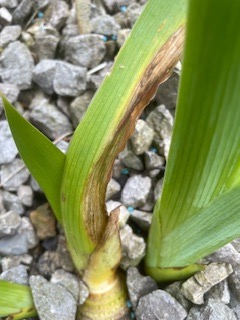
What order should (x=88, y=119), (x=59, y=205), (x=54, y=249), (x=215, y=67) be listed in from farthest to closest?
(x=54, y=249)
(x=59, y=205)
(x=88, y=119)
(x=215, y=67)

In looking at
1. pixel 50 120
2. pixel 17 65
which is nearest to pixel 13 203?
pixel 50 120

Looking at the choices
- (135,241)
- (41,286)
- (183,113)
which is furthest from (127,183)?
(183,113)

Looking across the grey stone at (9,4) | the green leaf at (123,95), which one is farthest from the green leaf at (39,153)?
the grey stone at (9,4)

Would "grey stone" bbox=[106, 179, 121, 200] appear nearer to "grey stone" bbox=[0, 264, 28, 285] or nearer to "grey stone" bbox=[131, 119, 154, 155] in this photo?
"grey stone" bbox=[131, 119, 154, 155]

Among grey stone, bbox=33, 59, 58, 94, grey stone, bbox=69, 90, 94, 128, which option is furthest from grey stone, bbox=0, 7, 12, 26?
grey stone, bbox=69, 90, 94, 128

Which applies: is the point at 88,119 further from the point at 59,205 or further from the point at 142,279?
the point at 142,279

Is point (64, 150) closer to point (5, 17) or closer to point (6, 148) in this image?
point (6, 148)
